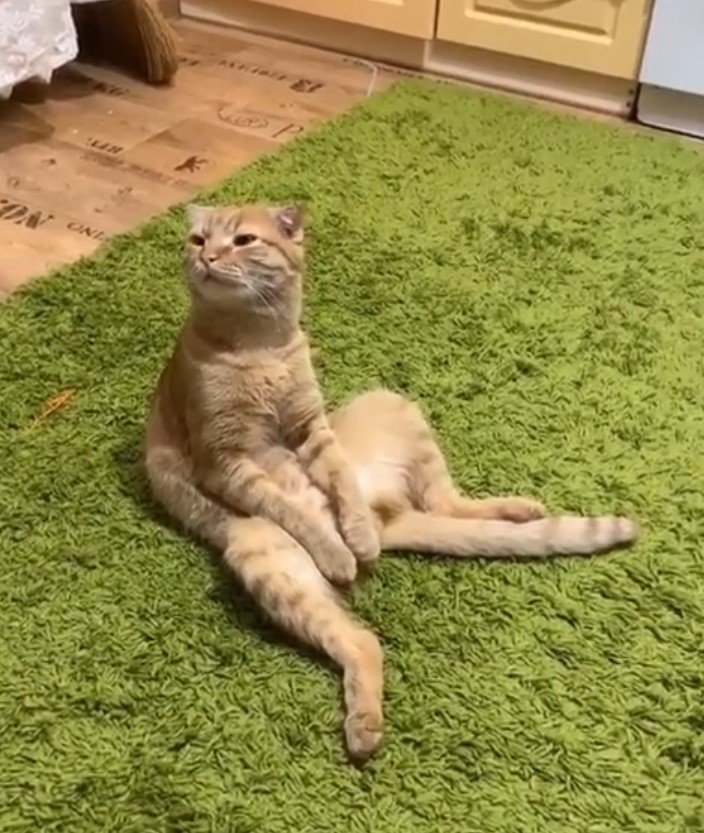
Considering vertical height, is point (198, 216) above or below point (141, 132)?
above

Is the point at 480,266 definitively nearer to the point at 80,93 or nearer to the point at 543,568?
the point at 543,568

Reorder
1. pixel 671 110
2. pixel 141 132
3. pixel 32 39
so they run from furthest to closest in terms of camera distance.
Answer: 1. pixel 671 110
2. pixel 141 132
3. pixel 32 39

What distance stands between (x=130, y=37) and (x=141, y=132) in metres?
0.40

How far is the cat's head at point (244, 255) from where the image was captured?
1.44 metres

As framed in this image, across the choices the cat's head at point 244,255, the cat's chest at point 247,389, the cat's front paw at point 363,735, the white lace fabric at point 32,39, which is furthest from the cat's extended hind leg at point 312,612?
the white lace fabric at point 32,39

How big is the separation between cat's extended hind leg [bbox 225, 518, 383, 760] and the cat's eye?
0.35 m

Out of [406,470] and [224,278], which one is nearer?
[224,278]

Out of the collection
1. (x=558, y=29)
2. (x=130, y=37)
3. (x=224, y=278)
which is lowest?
(x=130, y=37)

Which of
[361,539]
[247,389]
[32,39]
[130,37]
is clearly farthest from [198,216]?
[130,37]

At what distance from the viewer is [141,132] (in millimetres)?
2762

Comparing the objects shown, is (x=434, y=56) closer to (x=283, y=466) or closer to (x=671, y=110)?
(x=671, y=110)

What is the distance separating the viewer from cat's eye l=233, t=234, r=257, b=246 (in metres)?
1.46

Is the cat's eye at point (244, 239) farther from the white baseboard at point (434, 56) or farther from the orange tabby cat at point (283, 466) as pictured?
the white baseboard at point (434, 56)

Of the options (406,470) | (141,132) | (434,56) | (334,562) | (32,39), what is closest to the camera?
(334,562)
